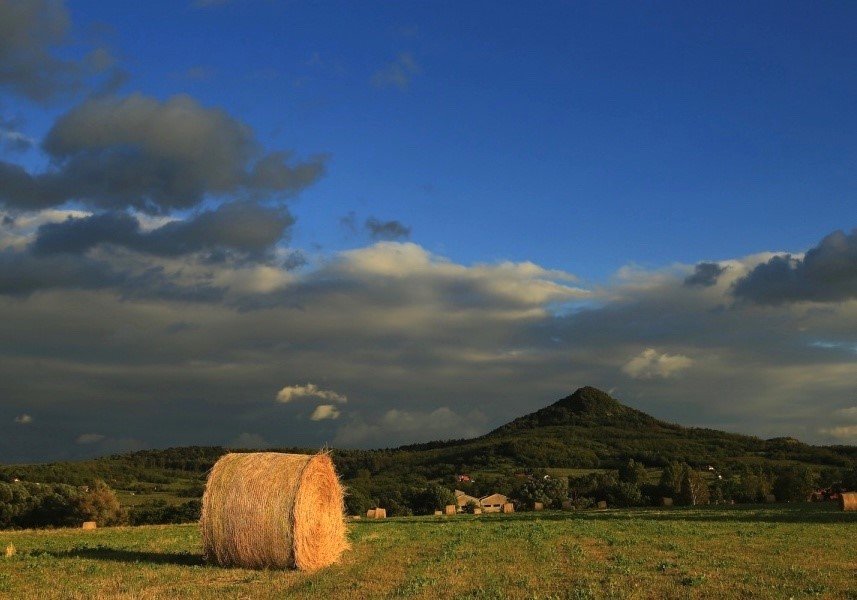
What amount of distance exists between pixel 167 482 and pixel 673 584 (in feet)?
353

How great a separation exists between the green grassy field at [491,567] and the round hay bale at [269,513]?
2.55 feet

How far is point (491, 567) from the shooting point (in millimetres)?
19734

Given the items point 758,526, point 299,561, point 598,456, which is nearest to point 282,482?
point 299,561

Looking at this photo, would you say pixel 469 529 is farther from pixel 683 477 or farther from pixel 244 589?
pixel 683 477

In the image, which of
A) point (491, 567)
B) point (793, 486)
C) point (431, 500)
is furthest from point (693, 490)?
point (491, 567)

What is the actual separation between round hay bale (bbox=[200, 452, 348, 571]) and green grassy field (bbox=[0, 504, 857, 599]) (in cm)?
78

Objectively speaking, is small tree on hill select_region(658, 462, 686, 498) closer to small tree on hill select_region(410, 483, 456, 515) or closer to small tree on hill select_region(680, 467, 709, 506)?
small tree on hill select_region(680, 467, 709, 506)

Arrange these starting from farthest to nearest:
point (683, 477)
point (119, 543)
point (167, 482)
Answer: point (167, 482) < point (683, 477) < point (119, 543)

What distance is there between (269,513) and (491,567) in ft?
19.8

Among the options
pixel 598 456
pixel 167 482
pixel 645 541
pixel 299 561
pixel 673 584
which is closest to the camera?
pixel 673 584

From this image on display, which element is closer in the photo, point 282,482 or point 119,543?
point 282,482

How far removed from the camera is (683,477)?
72250mm

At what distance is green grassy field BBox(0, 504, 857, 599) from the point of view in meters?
16.1

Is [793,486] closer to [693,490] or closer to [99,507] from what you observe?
[693,490]
